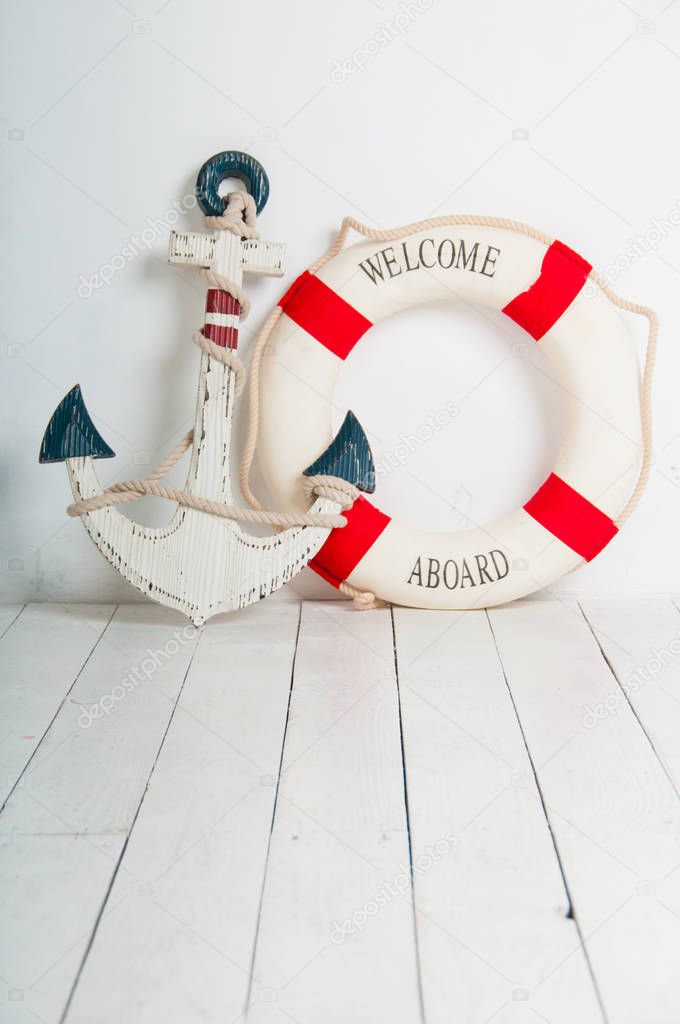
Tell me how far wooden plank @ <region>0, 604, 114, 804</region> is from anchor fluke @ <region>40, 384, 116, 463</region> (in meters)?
0.34

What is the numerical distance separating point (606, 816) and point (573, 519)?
72cm

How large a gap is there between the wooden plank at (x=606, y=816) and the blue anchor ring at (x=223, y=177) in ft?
2.95

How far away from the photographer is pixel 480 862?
1.22 meters

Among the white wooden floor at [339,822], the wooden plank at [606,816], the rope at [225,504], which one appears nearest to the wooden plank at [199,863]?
the white wooden floor at [339,822]

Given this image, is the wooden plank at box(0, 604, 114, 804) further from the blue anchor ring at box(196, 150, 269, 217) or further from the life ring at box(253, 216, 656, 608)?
the blue anchor ring at box(196, 150, 269, 217)

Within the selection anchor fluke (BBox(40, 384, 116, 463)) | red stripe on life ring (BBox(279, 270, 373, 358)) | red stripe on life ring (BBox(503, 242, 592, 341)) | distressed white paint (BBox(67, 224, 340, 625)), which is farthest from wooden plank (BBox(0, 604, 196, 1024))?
red stripe on life ring (BBox(503, 242, 592, 341))

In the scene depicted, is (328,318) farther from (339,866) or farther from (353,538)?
(339,866)

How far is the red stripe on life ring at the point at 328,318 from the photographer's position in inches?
74.0

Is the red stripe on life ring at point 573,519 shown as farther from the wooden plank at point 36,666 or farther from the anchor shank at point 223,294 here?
the wooden plank at point 36,666

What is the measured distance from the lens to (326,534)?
5.90 feet

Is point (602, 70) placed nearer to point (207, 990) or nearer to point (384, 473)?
point (384, 473)

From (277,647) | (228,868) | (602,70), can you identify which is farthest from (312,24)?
(228,868)

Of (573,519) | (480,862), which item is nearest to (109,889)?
(480,862)

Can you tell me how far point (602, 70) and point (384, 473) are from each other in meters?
0.84
